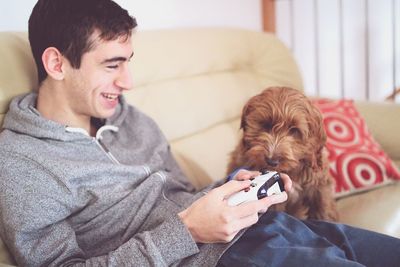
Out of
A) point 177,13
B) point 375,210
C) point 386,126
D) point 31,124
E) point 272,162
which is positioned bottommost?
point 375,210

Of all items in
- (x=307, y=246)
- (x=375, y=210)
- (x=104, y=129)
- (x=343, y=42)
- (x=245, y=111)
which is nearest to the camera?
(x=307, y=246)

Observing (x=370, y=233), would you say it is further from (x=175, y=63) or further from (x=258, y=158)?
(x=175, y=63)

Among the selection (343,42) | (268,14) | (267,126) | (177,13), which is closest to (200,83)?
(177,13)

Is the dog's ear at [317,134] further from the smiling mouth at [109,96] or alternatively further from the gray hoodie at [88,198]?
the smiling mouth at [109,96]

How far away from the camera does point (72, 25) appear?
4.22 ft

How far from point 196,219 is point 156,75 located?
982 millimetres

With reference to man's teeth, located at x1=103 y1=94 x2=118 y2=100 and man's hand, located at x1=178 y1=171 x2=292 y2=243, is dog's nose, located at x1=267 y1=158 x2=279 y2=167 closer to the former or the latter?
man's hand, located at x1=178 y1=171 x2=292 y2=243

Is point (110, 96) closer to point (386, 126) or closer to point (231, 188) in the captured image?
point (231, 188)

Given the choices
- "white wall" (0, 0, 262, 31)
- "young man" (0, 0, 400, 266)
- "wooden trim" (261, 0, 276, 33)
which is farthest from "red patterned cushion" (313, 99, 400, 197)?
"wooden trim" (261, 0, 276, 33)

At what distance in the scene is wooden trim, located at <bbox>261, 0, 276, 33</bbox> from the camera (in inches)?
134

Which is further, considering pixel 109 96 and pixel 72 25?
pixel 109 96

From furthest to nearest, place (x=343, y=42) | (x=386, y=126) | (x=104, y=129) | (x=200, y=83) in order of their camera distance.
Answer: (x=343, y=42), (x=386, y=126), (x=200, y=83), (x=104, y=129)

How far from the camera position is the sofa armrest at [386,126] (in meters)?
2.29

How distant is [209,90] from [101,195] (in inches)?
40.6
